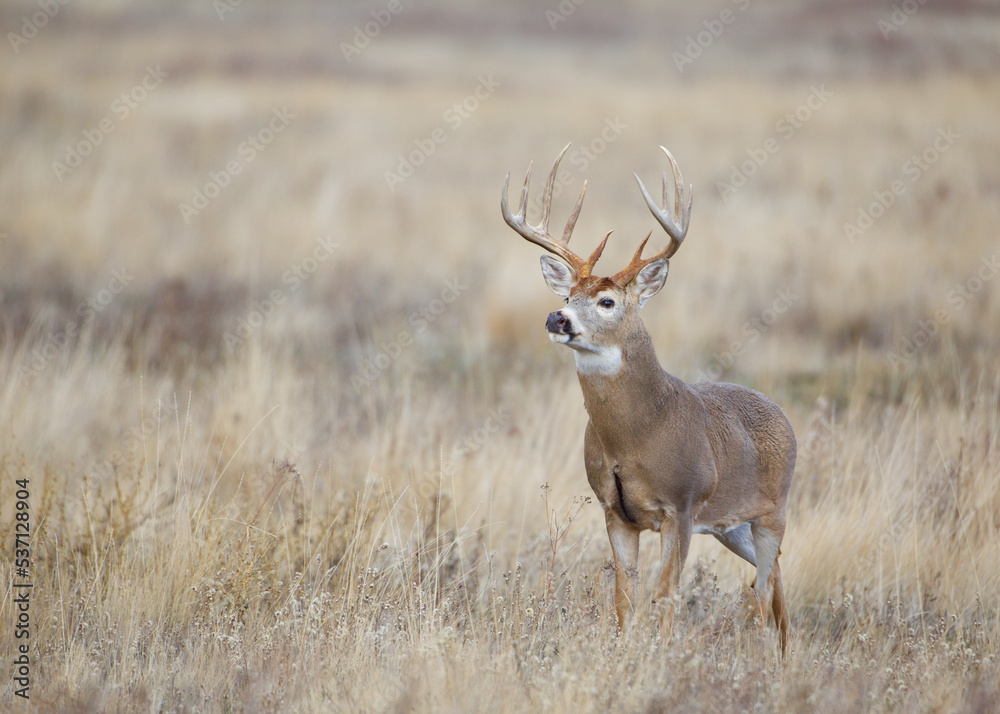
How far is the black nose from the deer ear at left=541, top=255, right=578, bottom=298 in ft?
1.38

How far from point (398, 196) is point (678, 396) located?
13137mm

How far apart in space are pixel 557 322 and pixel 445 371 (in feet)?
19.8

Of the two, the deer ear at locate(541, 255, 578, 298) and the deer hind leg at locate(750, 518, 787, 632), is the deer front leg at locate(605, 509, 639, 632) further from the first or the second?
the deer ear at locate(541, 255, 578, 298)

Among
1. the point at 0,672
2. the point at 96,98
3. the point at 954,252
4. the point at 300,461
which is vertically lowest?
the point at 0,672

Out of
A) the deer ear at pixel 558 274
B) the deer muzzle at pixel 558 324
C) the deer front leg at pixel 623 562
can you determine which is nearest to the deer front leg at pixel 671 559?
the deer front leg at pixel 623 562

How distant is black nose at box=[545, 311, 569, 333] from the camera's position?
451cm

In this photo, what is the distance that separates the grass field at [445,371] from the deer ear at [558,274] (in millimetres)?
1397

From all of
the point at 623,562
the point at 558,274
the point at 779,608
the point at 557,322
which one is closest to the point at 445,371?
the point at 558,274

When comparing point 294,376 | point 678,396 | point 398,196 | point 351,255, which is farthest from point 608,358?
point 398,196

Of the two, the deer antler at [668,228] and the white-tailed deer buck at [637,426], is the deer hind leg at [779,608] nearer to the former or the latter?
the white-tailed deer buck at [637,426]

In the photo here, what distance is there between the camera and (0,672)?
4555 mm

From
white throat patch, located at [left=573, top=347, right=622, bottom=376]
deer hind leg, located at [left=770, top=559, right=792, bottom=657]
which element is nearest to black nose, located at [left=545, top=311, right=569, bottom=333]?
white throat patch, located at [left=573, top=347, right=622, bottom=376]

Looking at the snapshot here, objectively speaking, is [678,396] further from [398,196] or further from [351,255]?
[398,196]

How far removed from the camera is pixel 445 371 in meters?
10.5
